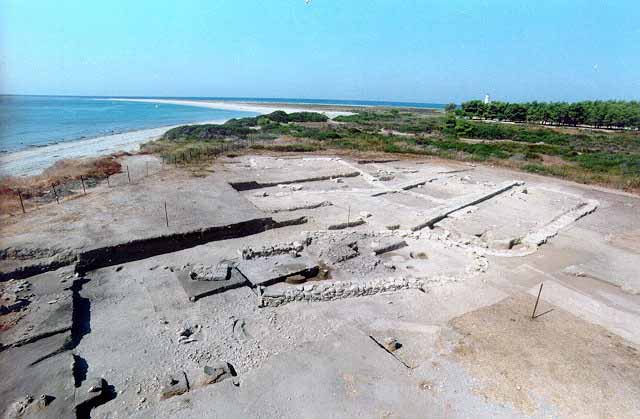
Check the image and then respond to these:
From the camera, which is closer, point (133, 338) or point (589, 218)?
point (133, 338)

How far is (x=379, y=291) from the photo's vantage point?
27.5 ft

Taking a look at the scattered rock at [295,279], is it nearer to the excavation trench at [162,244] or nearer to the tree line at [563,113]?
the excavation trench at [162,244]

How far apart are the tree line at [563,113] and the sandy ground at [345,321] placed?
2185 inches

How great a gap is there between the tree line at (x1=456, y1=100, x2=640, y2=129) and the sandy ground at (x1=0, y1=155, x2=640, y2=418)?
182ft

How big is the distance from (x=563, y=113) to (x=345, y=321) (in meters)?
67.8

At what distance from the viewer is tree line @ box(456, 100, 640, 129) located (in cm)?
5478

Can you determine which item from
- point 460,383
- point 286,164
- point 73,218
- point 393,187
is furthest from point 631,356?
point 286,164

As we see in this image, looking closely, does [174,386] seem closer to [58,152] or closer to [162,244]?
[162,244]

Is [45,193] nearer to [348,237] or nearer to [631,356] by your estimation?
[348,237]

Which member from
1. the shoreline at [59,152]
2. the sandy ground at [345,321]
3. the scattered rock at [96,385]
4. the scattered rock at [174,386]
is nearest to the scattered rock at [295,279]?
the sandy ground at [345,321]

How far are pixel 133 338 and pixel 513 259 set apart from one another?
10548mm

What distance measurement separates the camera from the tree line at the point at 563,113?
5478 cm

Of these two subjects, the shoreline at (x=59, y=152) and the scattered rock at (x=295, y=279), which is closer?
the scattered rock at (x=295, y=279)

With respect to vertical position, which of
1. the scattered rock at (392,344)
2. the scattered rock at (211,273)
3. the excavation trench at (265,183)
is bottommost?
the scattered rock at (392,344)
